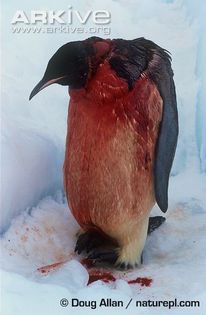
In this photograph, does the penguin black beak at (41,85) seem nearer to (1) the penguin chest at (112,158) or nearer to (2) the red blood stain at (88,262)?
(1) the penguin chest at (112,158)

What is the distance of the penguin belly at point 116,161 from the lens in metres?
1.05

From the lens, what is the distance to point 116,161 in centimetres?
106

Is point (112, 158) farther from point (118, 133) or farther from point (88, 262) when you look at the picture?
point (88, 262)

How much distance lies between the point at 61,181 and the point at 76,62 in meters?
0.21

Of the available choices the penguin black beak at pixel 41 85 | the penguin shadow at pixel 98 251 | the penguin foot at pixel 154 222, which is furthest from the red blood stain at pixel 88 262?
the penguin black beak at pixel 41 85

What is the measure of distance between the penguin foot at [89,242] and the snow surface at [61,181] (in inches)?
0.7

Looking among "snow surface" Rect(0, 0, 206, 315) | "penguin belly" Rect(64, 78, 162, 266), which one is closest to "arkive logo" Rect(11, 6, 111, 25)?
"snow surface" Rect(0, 0, 206, 315)

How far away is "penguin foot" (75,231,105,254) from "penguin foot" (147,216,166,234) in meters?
0.09

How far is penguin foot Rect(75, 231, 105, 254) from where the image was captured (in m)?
1.11

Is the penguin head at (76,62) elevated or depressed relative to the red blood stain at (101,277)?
elevated

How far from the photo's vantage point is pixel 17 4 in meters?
1.08

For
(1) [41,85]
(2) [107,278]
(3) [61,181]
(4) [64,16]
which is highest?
(4) [64,16]

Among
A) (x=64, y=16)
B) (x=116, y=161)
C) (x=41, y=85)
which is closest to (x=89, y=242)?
(x=116, y=161)

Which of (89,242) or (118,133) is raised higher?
(118,133)
